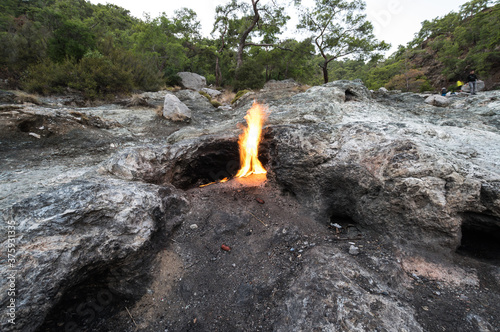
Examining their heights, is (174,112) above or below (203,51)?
below

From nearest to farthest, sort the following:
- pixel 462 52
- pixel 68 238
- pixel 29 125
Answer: pixel 68 238, pixel 29 125, pixel 462 52

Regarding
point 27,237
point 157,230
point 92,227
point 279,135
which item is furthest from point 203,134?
point 27,237

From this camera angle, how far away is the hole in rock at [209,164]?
5.07m

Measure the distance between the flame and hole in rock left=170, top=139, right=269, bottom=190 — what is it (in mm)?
150

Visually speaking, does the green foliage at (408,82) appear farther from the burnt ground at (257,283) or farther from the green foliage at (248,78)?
the burnt ground at (257,283)

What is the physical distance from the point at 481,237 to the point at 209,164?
235 inches

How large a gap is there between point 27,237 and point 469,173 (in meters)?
6.47

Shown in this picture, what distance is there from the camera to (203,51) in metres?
26.2

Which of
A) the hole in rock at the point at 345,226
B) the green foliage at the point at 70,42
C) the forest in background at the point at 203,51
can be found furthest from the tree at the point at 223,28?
the hole in rock at the point at 345,226

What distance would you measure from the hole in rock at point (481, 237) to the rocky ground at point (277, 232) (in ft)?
0.07

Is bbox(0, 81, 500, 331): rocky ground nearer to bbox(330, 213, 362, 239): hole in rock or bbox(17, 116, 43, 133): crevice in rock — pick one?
bbox(330, 213, 362, 239): hole in rock

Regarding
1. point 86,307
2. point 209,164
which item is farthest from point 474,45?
point 86,307

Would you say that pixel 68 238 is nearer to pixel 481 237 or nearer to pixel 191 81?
pixel 481 237

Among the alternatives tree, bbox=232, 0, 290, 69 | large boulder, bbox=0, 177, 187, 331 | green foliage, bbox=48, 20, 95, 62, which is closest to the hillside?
tree, bbox=232, 0, 290, 69
